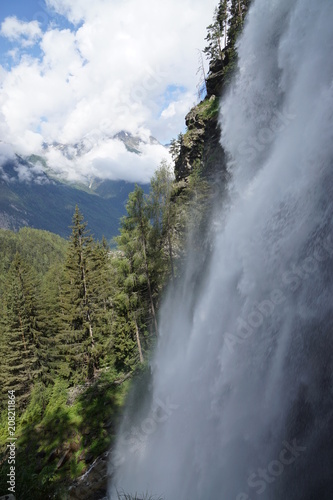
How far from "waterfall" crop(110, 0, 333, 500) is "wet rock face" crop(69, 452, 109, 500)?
87cm

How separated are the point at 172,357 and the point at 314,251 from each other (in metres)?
13.0

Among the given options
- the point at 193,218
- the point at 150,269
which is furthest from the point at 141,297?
the point at 193,218

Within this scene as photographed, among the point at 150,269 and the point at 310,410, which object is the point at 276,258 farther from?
the point at 150,269

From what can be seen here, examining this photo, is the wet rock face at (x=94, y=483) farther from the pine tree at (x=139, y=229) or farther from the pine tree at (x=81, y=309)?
the pine tree at (x=81, y=309)

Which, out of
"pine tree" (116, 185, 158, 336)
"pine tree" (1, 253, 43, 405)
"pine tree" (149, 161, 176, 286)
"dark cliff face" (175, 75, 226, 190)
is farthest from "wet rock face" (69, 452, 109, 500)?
"dark cliff face" (175, 75, 226, 190)

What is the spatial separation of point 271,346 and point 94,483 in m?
11.2

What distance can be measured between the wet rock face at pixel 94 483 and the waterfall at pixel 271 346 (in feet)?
2.84

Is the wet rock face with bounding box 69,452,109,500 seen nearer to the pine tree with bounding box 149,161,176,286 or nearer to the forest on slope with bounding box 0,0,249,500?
the forest on slope with bounding box 0,0,249,500

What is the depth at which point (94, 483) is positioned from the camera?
42.6ft

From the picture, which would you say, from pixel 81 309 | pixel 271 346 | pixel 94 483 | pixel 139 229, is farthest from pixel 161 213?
pixel 94 483

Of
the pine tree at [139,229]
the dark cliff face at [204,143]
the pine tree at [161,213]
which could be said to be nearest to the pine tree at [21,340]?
the pine tree at [139,229]

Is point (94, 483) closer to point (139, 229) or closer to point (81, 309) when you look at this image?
point (81, 309)

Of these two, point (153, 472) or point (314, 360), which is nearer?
point (314, 360)

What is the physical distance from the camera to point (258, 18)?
77.6ft
